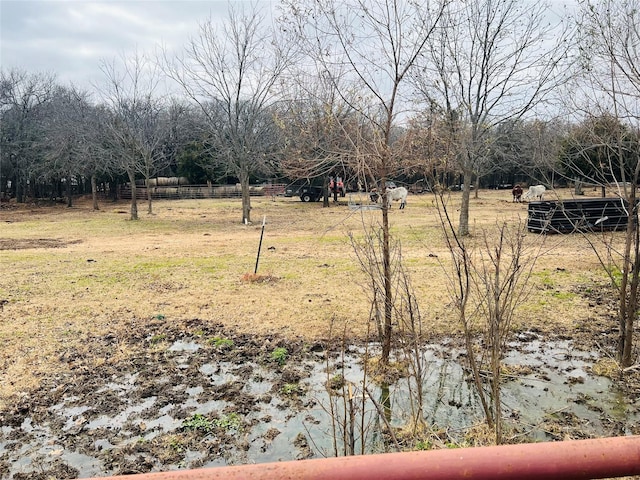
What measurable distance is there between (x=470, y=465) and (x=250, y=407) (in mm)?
3825

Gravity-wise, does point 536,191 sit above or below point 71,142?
below

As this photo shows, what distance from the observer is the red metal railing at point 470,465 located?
87 cm

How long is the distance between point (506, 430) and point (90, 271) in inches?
348

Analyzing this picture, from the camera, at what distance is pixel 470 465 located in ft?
2.91

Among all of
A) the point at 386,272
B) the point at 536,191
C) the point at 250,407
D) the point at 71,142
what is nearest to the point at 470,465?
the point at 250,407

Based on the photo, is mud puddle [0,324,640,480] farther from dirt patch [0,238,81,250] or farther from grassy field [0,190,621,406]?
dirt patch [0,238,81,250]

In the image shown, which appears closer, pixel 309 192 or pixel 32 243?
pixel 32 243

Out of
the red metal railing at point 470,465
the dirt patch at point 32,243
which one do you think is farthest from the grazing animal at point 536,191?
the red metal railing at point 470,465

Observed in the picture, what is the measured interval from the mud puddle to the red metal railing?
2.29 metres

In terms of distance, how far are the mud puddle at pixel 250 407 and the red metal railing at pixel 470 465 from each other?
2.29 m

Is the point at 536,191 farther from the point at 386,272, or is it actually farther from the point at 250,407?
the point at 250,407

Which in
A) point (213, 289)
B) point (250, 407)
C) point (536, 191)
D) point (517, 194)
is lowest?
point (250, 407)

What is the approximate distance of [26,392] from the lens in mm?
4742

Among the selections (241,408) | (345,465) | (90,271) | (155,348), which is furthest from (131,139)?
(345,465)
